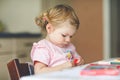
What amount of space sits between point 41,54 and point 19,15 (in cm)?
289

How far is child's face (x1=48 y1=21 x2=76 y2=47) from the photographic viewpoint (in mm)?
1244

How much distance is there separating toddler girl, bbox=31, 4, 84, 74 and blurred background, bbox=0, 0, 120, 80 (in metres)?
2.28

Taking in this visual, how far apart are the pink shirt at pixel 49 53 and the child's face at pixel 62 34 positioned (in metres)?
0.03

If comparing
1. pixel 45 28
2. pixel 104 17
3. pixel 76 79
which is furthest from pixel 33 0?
pixel 76 79

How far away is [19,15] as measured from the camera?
4.03 meters

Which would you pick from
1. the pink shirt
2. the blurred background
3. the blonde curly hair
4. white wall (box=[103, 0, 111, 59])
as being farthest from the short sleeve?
white wall (box=[103, 0, 111, 59])

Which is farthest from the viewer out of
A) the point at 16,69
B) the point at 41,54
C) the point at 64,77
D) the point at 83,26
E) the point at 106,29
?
the point at 83,26

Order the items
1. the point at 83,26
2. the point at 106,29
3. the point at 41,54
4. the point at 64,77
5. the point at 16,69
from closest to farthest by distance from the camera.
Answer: the point at 64,77, the point at 16,69, the point at 41,54, the point at 106,29, the point at 83,26

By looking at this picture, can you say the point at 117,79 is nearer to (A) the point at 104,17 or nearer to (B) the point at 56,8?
(B) the point at 56,8

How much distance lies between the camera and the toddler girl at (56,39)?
1209 millimetres

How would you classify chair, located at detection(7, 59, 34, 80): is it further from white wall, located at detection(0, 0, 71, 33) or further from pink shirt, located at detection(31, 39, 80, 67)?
white wall, located at detection(0, 0, 71, 33)

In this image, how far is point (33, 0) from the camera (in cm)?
397

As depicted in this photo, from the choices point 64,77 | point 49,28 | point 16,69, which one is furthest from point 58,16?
point 64,77

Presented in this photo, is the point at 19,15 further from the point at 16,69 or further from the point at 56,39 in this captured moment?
the point at 16,69
